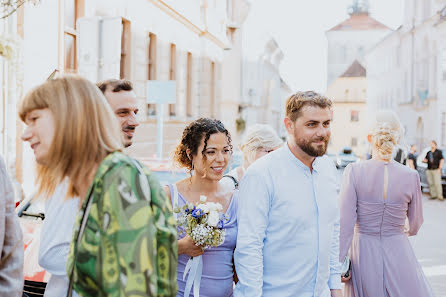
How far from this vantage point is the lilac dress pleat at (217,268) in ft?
11.1

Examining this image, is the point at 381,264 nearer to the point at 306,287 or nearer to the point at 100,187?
the point at 306,287

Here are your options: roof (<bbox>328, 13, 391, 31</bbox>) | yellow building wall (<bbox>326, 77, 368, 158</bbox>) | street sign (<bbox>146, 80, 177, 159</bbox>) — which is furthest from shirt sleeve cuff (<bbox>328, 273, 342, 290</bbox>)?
roof (<bbox>328, 13, 391, 31</bbox>)

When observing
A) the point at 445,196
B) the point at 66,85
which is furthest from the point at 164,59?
the point at 66,85

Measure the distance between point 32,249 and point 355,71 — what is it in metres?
84.1

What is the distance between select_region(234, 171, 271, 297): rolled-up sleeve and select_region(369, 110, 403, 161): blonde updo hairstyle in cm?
173

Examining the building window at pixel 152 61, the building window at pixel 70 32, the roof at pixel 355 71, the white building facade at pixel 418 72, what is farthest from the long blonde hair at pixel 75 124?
the roof at pixel 355 71

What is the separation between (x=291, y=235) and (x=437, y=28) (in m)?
37.3

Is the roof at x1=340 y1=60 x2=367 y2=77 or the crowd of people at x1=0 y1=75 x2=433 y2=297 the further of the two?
the roof at x1=340 y1=60 x2=367 y2=77

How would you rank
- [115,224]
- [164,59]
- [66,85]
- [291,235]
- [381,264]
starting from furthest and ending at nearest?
[164,59] → [381,264] → [291,235] → [66,85] → [115,224]

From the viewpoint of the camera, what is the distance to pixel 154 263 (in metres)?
1.82

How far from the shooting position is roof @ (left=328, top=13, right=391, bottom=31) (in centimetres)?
9500

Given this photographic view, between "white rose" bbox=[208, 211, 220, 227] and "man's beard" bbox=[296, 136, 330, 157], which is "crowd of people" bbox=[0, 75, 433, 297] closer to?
"man's beard" bbox=[296, 136, 330, 157]

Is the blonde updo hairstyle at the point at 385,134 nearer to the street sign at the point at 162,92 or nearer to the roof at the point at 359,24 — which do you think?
the street sign at the point at 162,92

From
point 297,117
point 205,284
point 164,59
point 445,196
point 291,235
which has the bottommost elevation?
point 445,196
